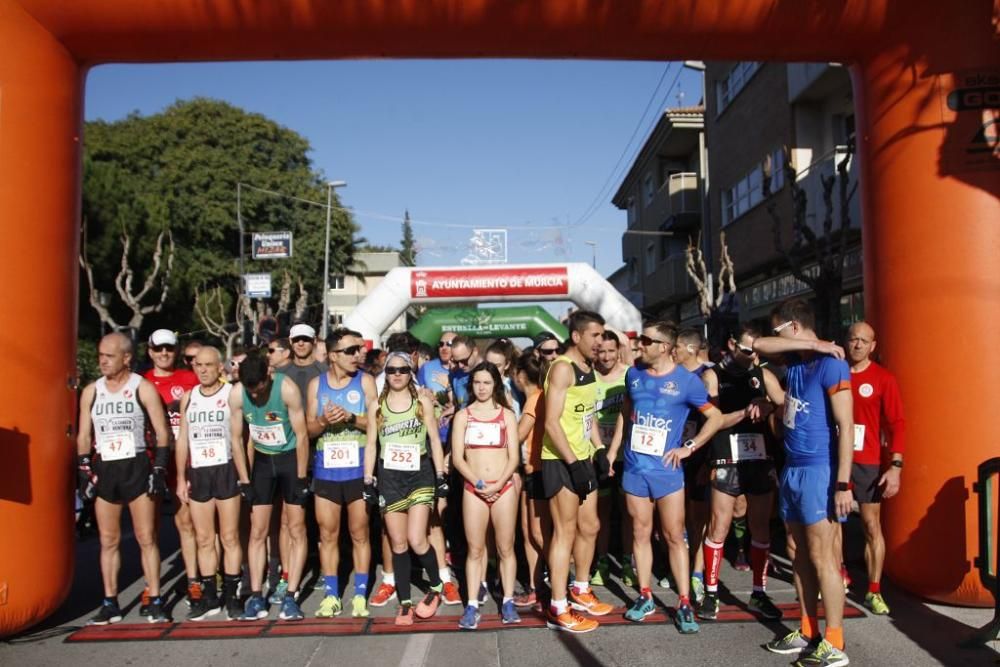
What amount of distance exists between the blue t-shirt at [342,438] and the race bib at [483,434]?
0.86 meters

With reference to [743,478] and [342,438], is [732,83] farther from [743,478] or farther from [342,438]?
[342,438]

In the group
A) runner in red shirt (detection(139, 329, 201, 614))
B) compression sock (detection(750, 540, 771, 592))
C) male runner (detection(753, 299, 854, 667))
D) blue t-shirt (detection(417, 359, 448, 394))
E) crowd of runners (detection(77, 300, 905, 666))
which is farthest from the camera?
blue t-shirt (detection(417, 359, 448, 394))

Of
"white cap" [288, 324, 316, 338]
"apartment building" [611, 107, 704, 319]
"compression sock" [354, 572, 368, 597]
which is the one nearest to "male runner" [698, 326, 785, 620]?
"compression sock" [354, 572, 368, 597]

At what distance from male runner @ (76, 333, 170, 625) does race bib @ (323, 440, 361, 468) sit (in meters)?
1.11

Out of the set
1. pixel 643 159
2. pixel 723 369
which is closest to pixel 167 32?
pixel 723 369

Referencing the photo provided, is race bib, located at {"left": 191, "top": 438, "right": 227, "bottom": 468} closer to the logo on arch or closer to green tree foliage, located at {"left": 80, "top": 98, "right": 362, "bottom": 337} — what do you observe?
the logo on arch

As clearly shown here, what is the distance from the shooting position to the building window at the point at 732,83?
21.3m

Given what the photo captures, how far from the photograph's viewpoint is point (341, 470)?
18.5 ft

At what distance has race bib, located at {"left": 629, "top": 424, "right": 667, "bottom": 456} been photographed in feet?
16.8

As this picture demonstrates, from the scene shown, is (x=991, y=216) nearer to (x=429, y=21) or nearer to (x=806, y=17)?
(x=806, y=17)

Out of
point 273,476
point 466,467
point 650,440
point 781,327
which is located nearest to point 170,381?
point 273,476

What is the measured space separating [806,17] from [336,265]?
34.4 m

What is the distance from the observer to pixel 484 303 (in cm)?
1455

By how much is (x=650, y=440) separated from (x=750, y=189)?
1783 centimetres
